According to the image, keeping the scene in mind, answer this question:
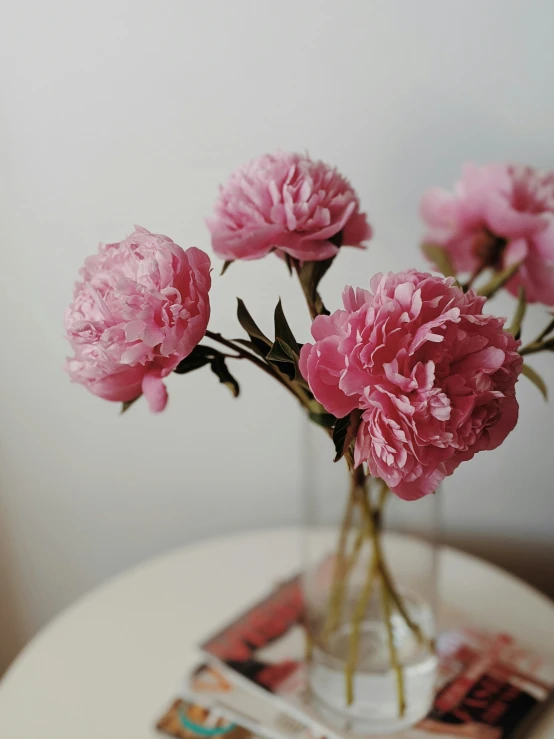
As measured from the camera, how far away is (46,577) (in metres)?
0.90

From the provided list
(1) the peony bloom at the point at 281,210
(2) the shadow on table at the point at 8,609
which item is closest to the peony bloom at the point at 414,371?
(1) the peony bloom at the point at 281,210

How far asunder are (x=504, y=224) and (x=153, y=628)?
1.82 feet

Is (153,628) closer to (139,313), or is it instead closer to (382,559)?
(382,559)

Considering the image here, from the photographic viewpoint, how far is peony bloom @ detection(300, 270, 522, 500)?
37 cm

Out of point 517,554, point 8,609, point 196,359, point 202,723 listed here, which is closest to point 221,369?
point 196,359

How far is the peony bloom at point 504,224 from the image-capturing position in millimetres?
646

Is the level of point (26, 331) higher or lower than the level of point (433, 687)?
higher

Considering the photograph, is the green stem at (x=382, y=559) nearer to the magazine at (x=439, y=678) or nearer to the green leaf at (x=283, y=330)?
the magazine at (x=439, y=678)

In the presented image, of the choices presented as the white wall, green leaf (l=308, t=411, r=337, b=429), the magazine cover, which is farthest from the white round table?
green leaf (l=308, t=411, r=337, b=429)

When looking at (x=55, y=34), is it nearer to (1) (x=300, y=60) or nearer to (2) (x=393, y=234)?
(1) (x=300, y=60)

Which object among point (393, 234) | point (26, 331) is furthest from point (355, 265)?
point (26, 331)

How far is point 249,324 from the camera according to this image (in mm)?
464

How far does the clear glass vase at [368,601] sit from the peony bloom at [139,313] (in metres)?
0.24

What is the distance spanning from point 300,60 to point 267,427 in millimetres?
428
